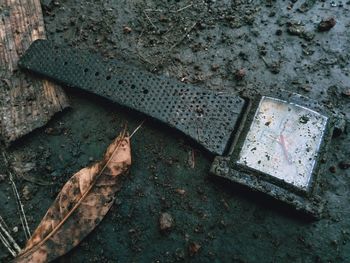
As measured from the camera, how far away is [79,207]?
5.77 ft

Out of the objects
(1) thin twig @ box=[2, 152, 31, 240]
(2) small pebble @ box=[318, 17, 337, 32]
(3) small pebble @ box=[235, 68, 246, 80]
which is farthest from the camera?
(2) small pebble @ box=[318, 17, 337, 32]

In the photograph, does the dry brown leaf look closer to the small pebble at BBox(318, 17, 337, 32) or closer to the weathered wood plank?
the weathered wood plank

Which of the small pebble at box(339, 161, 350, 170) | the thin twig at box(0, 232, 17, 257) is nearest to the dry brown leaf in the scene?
the thin twig at box(0, 232, 17, 257)

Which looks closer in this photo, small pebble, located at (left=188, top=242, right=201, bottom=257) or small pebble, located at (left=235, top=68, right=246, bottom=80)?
small pebble, located at (left=188, top=242, right=201, bottom=257)

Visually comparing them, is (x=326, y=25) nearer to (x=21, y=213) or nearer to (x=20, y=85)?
(x=20, y=85)

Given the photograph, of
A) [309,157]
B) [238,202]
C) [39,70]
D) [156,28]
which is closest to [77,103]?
[39,70]

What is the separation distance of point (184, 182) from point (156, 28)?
116 cm

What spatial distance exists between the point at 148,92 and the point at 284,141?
84 cm

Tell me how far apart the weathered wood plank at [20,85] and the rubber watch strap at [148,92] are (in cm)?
9

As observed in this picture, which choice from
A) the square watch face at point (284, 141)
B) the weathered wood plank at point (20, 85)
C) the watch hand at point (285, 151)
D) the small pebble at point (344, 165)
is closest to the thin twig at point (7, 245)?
the weathered wood plank at point (20, 85)

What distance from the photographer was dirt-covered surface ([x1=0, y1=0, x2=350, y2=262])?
178cm

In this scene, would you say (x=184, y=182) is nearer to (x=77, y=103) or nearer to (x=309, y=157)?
(x=309, y=157)

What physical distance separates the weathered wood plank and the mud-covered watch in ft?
0.30

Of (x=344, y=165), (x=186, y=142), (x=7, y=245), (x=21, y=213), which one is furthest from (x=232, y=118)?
(x=7, y=245)
